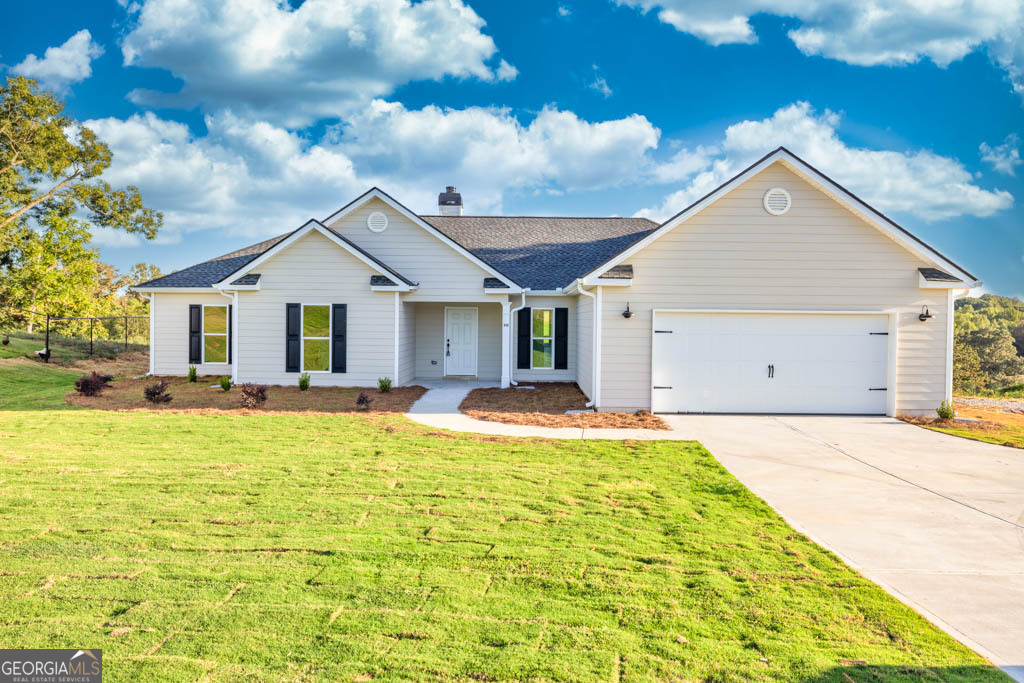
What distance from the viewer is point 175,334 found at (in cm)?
1852

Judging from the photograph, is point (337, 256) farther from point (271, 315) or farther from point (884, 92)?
point (884, 92)

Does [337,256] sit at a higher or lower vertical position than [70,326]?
higher

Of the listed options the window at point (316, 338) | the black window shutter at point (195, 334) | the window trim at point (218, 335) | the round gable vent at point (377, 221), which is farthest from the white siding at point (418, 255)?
the black window shutter at point (195, 334)

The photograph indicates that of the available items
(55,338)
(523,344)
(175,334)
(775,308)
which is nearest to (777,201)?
(775,308)

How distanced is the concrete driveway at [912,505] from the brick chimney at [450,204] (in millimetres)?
15434

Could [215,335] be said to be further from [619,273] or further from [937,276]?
Result: [937,276]

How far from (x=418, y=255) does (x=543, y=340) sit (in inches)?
182

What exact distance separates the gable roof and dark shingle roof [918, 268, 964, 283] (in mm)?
110

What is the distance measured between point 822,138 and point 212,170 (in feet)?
75.9

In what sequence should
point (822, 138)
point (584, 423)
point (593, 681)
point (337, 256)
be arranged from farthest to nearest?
point (822, 138), point (337, 256), point (584, 423), point (593, 681)

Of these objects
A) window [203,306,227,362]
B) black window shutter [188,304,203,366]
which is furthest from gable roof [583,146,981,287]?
black window shutter [188,304,203,366]

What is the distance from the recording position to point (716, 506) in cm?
648

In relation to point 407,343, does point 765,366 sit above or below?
below

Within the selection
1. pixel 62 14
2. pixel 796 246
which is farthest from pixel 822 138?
pixel 62 14
